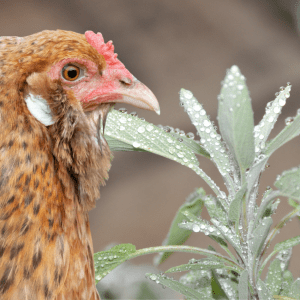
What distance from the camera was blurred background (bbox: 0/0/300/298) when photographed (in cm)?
135

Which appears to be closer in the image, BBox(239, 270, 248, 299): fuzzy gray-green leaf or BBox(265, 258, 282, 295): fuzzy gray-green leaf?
BBox(239, 270, 248, 299): fuzzy gray-green leaf

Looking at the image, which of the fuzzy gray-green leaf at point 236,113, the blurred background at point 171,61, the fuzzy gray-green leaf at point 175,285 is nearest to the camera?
the fuzzy gray-green leaf at point 236,113

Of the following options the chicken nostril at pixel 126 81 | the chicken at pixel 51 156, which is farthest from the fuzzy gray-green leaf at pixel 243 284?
the chicken nostril at pixel 126 81

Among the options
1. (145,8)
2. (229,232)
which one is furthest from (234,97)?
(145,8)

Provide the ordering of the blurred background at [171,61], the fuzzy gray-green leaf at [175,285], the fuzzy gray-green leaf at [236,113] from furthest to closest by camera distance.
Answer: the blurred background at [171,61]
the fuzzy gray-green leaf at [175,285]
the fuzzy gray-green leaf at [236,113]

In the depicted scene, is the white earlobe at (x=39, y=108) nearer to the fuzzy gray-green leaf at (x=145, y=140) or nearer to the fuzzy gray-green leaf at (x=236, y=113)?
the fuzzy gray-green leaf at (x=145, y=140)

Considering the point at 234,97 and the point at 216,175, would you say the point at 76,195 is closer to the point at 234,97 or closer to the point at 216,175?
the point at 234,97

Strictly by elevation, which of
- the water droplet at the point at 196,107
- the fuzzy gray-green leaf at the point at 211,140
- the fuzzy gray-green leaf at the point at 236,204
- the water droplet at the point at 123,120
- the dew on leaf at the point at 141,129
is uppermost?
the water droplet at the point at 123,120

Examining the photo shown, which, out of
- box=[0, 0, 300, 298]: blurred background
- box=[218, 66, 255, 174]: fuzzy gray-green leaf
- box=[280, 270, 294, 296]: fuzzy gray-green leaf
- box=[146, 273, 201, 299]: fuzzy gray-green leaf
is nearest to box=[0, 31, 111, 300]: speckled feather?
box=[146, 273, 201, 299]: fuzzy gray-green leaf

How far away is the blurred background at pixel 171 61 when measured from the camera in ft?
4.43

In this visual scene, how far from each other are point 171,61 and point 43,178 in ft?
4.10

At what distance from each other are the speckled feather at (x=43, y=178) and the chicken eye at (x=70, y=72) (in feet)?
0.05

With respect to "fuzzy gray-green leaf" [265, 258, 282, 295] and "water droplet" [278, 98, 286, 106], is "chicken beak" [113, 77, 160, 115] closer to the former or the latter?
"water droplet" [278, 98, 286, 106]

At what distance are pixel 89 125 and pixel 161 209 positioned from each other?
118 centimetres
